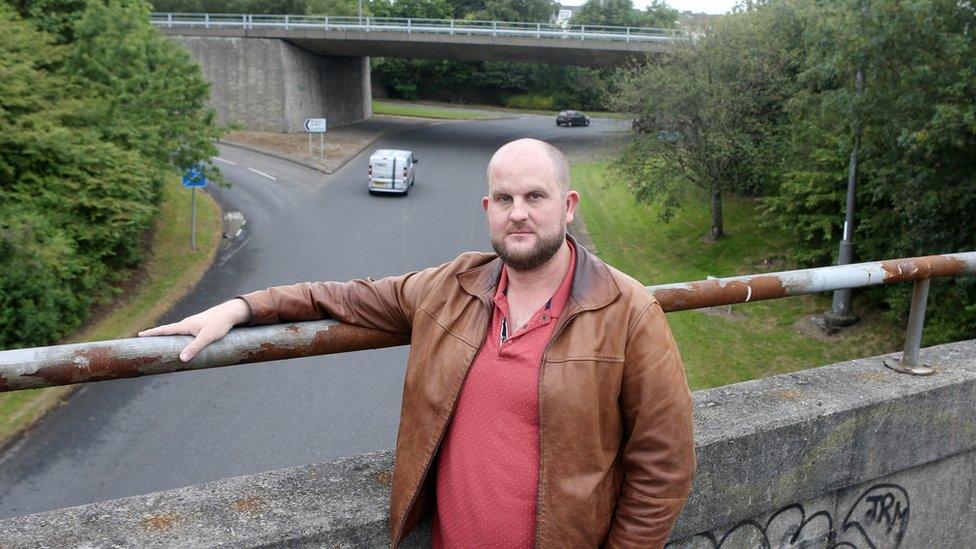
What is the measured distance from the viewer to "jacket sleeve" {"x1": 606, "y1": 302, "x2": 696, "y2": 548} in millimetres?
2152

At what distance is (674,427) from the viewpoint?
2170mm

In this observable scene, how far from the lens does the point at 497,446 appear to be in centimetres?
218

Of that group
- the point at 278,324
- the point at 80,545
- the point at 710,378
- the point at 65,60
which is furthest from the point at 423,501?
the point at 65,60

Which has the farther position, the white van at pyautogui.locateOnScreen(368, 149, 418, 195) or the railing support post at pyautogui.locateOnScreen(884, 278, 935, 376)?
the white van at pyautogui.locateOnScreen(368, 149, 418, 195)

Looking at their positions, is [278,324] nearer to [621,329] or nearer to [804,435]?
[621,329]

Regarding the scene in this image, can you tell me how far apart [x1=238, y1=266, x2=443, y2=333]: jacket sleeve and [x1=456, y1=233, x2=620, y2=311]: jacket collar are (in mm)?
133

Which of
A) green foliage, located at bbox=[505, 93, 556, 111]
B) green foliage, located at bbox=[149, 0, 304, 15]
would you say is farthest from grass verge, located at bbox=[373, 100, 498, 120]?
green foliage, located at bbox=[149, 0, 304, 15]

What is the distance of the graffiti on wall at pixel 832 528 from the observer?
2.98 meters

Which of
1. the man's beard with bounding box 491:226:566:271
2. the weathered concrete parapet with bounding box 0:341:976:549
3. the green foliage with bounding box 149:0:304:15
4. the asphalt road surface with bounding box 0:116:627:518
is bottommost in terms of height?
the asphalt road surface with bounding box 0:116:627:518

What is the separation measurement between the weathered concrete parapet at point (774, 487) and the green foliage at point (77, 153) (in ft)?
50.7

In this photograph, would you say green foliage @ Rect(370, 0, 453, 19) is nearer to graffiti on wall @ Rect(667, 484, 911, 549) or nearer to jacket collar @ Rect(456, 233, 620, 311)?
graffiti on wall @ Rect(667, 484, 911, 549)

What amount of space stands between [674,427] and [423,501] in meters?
0.68

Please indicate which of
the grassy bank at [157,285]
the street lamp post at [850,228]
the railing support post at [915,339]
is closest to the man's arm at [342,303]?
the railing support post at [915,339]

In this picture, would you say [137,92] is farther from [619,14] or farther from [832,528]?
[619,14]
